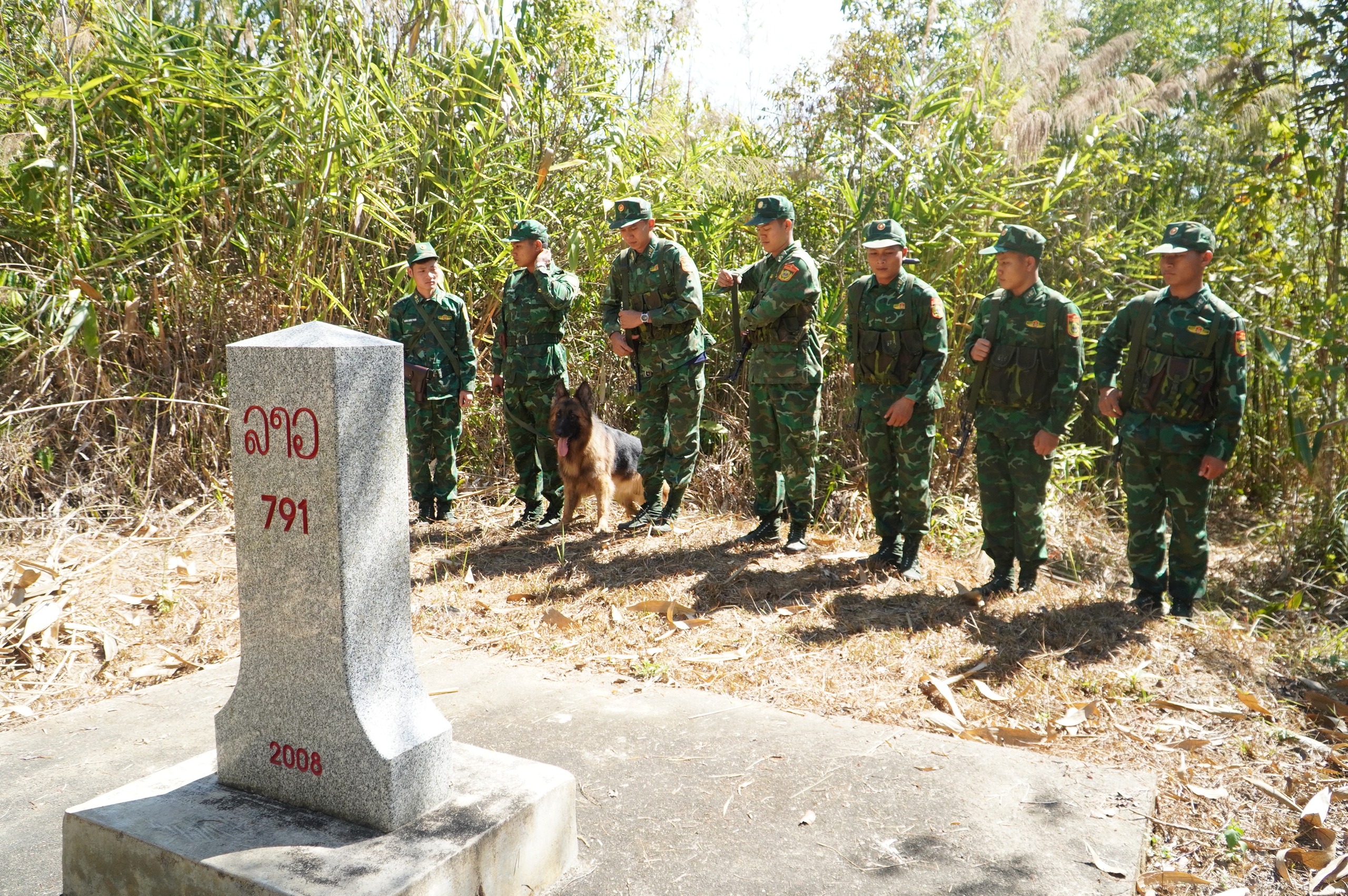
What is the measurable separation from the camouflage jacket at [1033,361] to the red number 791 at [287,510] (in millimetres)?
3709

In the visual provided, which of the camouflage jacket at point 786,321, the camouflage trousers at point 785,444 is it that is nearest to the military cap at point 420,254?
the camouflage jacket at point 786,321

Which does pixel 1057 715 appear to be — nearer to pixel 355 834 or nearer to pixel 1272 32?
pixel 355 834

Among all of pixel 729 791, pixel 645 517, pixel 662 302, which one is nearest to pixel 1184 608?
pixel 729 791

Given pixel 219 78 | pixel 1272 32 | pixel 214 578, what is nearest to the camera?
pixel 214 578

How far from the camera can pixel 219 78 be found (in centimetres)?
639

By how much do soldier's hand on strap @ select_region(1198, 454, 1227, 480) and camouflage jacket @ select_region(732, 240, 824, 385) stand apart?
2.15 m

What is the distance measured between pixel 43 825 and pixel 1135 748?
3.63 m

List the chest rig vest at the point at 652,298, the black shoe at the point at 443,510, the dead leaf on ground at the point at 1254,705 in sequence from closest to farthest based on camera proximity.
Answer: the dead leaf on ground at the point at 1254,705 < the chest rig vest at the point at 652,298 < the black shoe at the point at 443,510

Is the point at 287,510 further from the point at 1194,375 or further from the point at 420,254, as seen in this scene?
the point at 420,254

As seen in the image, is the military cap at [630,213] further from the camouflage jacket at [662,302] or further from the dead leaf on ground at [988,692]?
the dead leaf on ground at [988,692]

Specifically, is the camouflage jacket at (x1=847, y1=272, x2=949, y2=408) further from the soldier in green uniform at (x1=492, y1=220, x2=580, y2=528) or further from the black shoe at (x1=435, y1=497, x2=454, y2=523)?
the black shoe at (x1=435, y1=497, x2=454, y2=523)

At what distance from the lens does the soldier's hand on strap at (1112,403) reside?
16.3 ft

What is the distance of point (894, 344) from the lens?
5332mm

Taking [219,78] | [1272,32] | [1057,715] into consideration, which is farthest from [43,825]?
[1272,32]
